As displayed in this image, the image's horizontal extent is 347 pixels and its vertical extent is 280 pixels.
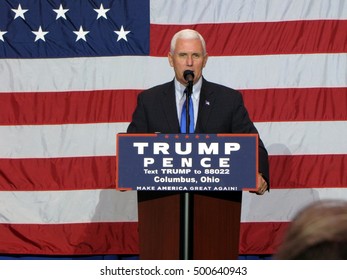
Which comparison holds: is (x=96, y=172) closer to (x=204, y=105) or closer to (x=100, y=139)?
(x=100, y=139)

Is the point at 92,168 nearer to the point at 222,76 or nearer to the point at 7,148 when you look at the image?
the point at 7,148

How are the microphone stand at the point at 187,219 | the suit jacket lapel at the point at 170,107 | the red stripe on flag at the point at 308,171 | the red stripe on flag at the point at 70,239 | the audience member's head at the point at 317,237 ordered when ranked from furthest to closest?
1. the red stripe on flag at the point at 70,239
2. the red stripe on flag at the point at 308,171
3. the suit jacket lapel at the point at 170,107
4. the microphone stand at the point at 187,219
5. the audience member's head at the point at 317,237

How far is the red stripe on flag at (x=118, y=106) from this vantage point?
4.66m

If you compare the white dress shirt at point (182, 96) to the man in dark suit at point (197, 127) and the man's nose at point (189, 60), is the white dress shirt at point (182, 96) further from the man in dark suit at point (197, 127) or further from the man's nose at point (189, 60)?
the man's nose at point (189, 60)

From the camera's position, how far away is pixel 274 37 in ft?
15.4

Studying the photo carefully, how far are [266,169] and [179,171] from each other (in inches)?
21.0

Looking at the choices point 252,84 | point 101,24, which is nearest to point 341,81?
point 252,84

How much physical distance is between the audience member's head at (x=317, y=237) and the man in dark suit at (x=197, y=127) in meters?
1.88

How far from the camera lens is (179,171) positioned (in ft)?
8.31

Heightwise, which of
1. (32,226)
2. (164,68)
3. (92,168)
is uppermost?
(164,68)

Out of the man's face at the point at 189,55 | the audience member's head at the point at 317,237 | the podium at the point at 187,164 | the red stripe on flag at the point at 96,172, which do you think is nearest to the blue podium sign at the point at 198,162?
the podium at the point at 187,164

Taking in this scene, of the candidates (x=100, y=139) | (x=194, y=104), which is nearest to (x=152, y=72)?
(x=100, y=139)

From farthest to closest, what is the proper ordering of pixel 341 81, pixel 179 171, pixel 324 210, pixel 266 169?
pixel 341 81, pixel 266 169, pixel 179 171, pixel 324 210

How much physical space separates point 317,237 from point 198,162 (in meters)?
1.75
